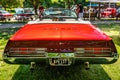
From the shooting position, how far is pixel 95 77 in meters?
5.98

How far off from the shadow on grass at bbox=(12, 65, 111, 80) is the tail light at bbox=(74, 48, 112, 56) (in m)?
0.98

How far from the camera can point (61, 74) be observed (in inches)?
242

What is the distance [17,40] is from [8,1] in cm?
2421

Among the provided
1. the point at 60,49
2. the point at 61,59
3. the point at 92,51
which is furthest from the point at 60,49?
the point at 92,51

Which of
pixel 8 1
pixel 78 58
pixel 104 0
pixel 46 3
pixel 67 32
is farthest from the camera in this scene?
pixel 46 3

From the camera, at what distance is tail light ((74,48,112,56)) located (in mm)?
5051

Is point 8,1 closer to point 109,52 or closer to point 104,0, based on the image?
point 104,0

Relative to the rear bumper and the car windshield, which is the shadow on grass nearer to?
the rear bumper

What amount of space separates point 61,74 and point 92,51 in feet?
4.38

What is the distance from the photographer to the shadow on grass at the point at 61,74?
19.4 feet

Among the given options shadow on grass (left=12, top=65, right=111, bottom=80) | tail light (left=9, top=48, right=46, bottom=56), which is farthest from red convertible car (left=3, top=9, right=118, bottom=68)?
shadow on grass (left=12, top=65, right=111, bottom=80)

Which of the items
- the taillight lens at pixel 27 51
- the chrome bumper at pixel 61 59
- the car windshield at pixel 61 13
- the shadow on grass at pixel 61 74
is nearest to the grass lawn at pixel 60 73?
the shadow on grass at pixel 61 74

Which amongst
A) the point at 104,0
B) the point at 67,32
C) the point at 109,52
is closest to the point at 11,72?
the point at 67,32

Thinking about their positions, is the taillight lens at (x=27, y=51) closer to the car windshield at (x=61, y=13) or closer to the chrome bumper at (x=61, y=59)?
the chrome bumper at (x=61, y=59)
